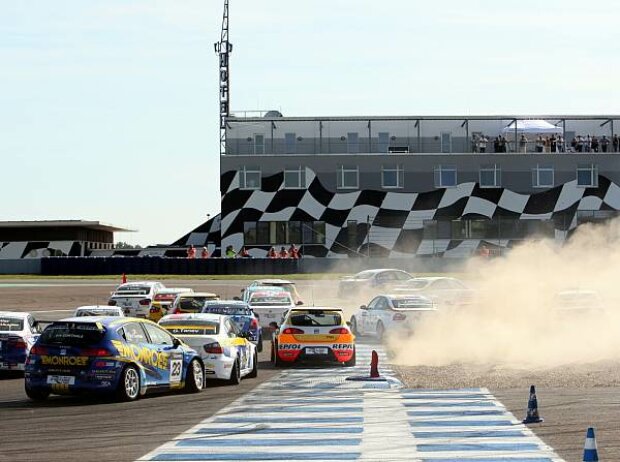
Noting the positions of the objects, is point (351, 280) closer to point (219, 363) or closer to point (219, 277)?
point (219, 277)

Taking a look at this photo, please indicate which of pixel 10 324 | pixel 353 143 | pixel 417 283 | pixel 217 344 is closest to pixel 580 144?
Answer: pixel 353 143

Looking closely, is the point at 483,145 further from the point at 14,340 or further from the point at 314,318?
the point at 14,340

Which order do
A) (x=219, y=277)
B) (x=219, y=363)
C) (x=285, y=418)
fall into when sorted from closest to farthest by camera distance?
(x=285, y=418) < (x=219, y=363) < (x=219, y=277)

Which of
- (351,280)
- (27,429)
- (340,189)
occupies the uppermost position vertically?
(340,189)

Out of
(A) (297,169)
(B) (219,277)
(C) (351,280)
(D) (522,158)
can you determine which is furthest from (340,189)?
(C) (351,280)

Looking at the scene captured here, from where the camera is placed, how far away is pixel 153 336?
17641mm

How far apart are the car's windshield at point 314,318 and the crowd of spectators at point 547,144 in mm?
52875

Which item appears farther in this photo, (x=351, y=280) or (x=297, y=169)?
(x=297, y=169)

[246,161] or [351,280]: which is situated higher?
[246,161]

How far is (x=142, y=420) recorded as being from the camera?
47.8ft

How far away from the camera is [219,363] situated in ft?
63.7

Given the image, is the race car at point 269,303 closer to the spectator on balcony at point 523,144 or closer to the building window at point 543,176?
the building window at point 543,176

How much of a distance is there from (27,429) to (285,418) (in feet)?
10.5

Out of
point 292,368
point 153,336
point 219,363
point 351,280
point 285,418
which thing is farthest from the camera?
point 351,280
